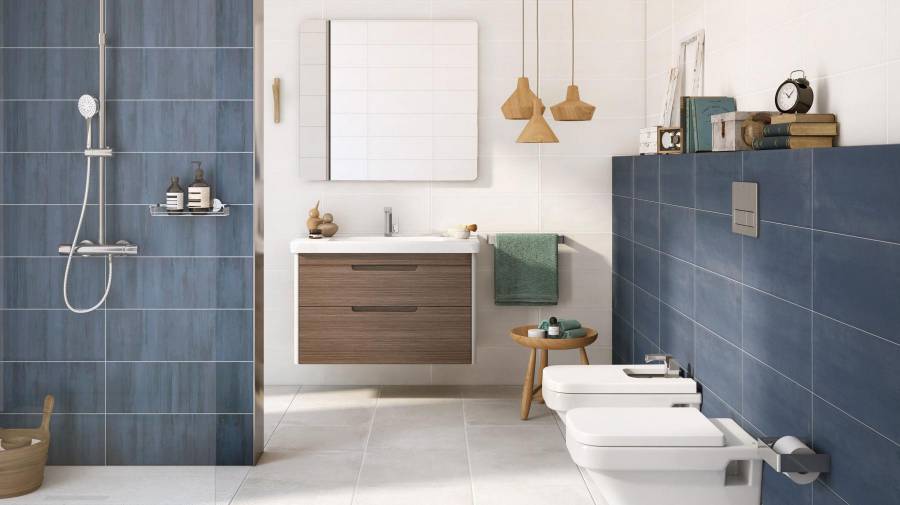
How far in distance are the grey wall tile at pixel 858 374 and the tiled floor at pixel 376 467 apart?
5.11ft

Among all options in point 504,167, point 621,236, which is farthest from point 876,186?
point 504,167

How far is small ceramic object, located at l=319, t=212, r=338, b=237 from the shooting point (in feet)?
17.9

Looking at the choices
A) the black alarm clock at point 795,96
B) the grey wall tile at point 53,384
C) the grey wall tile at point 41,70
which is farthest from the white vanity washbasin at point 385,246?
the black alarm clock at point 795,96

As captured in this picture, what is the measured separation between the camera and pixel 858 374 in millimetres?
2344

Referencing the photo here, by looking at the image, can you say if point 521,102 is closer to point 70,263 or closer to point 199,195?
point 199,195

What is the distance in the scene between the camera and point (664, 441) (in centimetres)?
282

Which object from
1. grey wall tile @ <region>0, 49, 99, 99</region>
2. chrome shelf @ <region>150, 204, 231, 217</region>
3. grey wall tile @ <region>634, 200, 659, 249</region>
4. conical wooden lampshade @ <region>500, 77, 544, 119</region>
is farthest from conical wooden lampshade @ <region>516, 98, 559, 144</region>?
grey wall tile @ <region>0, 49, 99, 99</region>

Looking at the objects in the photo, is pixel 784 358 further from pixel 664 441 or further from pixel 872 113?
pixel 872 113

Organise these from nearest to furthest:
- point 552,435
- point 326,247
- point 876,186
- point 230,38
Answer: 1. point 876,186
2. point 230,38
3. point 552,435
4. point 326,247

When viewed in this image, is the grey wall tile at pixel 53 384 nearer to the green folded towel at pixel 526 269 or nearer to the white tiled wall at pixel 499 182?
the white tiled wall at pixel 499 182

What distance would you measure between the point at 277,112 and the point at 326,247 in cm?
100

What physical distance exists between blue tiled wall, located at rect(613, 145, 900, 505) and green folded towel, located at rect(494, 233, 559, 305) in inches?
52.6

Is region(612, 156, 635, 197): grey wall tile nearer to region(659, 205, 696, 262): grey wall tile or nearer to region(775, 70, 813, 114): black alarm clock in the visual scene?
region(659, 205, 696, 262): grey wall tile

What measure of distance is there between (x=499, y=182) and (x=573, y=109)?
99 centimetres
